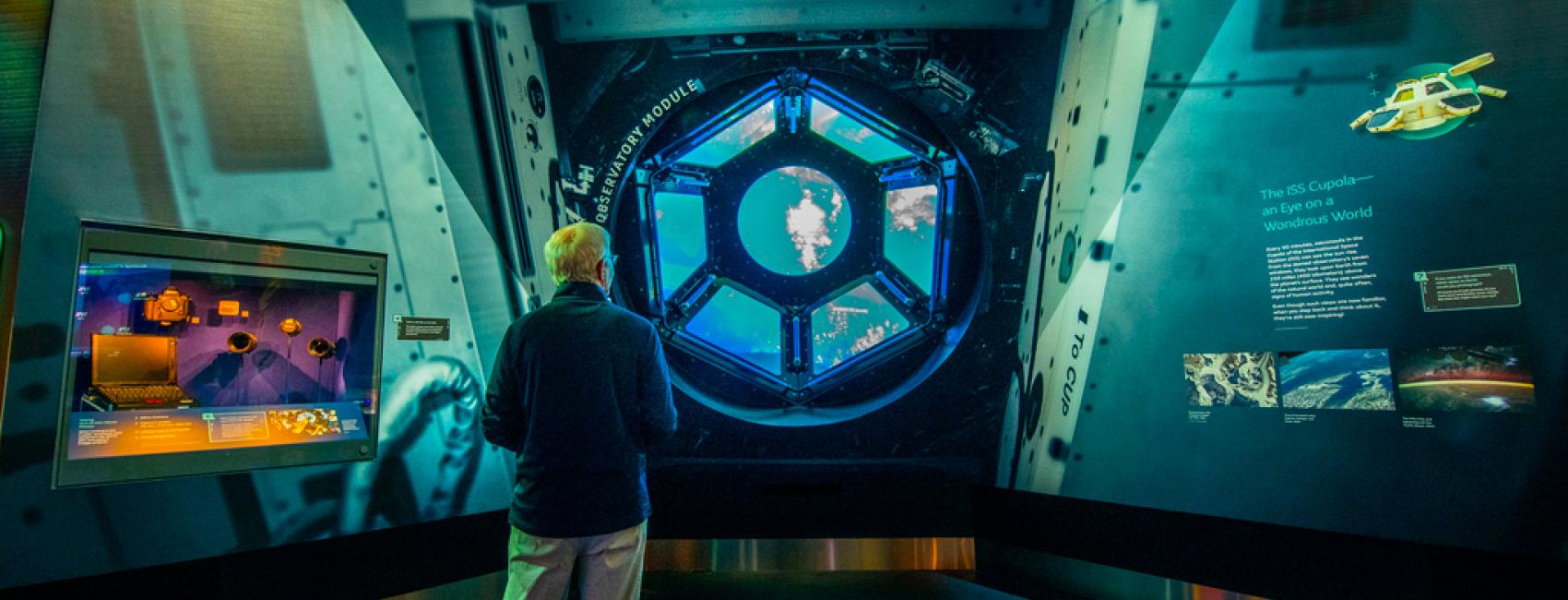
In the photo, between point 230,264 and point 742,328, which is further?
point 742,328

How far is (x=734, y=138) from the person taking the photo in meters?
3.50

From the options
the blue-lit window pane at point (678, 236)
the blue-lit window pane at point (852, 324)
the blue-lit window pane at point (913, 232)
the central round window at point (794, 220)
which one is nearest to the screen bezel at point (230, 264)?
the blue-lit window pane at point (678, 236)

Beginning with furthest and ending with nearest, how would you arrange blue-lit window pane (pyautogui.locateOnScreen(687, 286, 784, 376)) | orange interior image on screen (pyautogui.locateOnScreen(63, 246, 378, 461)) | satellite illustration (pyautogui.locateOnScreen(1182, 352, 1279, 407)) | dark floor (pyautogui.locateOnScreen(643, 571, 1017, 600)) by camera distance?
blue-lit window pane (pyautogui.locateOnScreen(687, 286, 784, 376)) < dark floor (pyautogui.locateOnScreen(643, 571, 1017, 600)) < satellite illustration (pyautogui.locateOnScreen(1182, 352, 1279, 407)) < orange interior image on screen (pyautogui.locateOnScreen(63, 246, 378, 461))

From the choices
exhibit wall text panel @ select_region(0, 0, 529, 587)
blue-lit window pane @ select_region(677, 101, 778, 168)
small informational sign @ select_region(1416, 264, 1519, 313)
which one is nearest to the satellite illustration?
small informational sign @ select_region(1416, 264, 1519, 313)

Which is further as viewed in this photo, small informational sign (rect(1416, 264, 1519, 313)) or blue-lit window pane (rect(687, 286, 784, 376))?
blue-lit window pane (rect(687, 286, 784, 376))

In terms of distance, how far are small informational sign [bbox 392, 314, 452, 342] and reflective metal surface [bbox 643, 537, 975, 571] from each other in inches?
58.2

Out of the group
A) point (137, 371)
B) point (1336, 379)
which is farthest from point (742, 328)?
point (1336, 379)

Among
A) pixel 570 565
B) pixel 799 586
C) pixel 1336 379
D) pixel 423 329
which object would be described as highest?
pixel 1336 379

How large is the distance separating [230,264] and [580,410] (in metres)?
1.32

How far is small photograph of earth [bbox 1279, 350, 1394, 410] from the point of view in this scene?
2.05 m

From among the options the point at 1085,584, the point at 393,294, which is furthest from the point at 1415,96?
the point at 393,294

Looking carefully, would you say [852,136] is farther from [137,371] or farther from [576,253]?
[137,371]

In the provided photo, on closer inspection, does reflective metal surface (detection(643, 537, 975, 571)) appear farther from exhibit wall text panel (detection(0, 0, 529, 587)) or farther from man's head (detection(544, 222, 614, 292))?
man's head (detection(544, 222, 614, 292))

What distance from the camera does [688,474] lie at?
3531mm
